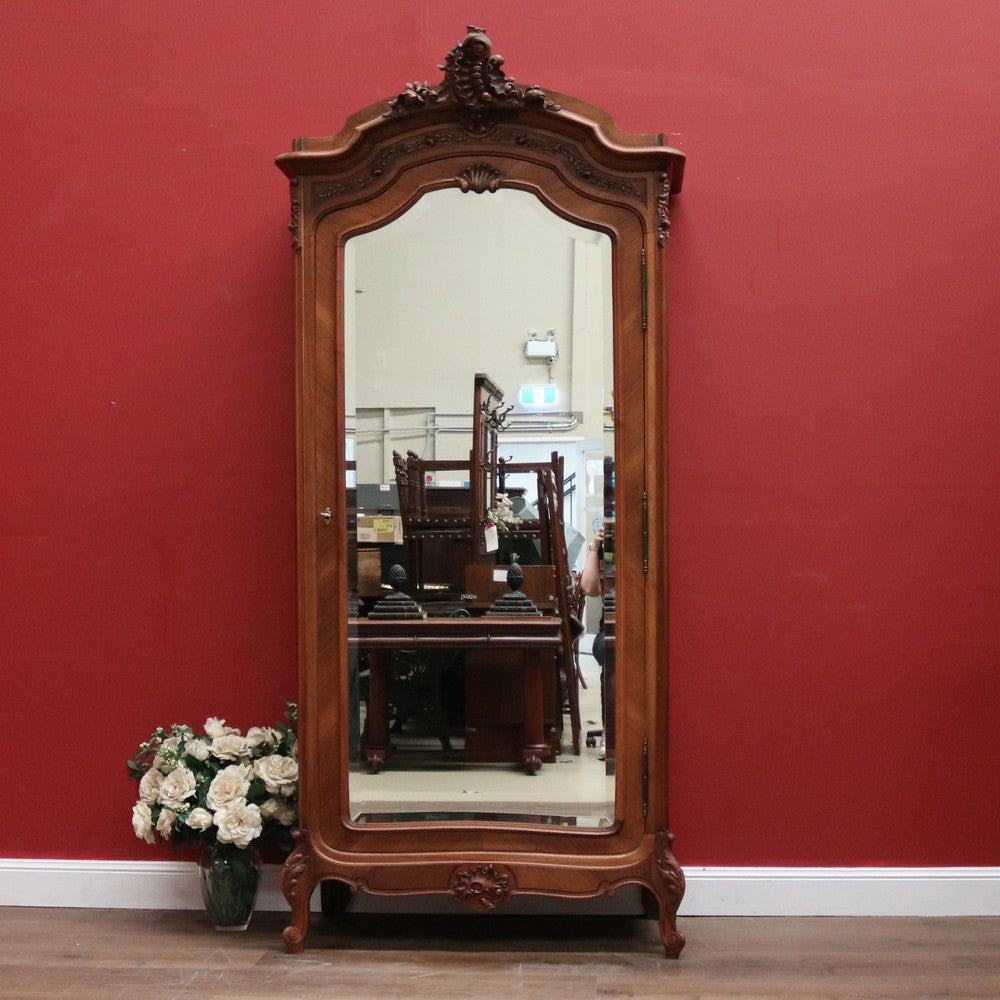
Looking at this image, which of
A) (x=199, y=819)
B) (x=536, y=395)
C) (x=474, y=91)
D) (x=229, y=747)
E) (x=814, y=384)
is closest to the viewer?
(x=474, y=91)

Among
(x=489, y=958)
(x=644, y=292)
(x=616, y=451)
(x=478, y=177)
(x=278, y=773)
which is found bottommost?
(x=489, y=958)

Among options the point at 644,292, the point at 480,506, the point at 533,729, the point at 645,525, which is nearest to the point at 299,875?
the point at 533,729

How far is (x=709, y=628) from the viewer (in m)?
3.13

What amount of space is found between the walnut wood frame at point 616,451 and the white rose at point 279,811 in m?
0.21

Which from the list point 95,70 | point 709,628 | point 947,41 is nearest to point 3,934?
point 709,628

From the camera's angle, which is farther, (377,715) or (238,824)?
(238,824)

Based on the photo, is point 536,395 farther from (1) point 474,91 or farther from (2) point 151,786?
(2) point 151,786

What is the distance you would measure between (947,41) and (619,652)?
1890 millimetres

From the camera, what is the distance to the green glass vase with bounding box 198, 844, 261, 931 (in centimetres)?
296

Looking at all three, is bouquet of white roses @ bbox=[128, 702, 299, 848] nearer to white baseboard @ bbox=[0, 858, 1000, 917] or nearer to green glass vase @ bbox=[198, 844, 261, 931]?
green glass vase @ bbox=[198, 844, 261, 931]

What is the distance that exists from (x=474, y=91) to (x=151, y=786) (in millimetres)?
1918

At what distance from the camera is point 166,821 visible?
291cm

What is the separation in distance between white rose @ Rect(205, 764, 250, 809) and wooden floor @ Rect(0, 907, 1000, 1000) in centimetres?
36

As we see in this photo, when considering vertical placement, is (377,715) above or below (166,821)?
above
